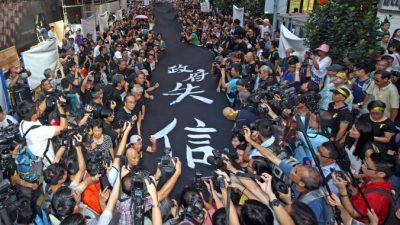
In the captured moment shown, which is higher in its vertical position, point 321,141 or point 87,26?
point 321,141

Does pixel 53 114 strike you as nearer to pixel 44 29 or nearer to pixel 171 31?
pixel 44 29

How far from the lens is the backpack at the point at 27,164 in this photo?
3.75 metres

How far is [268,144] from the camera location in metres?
3.72

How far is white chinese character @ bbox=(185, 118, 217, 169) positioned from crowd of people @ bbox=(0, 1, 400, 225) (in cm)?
79

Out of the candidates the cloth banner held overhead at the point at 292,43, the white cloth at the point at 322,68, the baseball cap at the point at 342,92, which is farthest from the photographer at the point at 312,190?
the cloth banner held overhead at the point at 292,43

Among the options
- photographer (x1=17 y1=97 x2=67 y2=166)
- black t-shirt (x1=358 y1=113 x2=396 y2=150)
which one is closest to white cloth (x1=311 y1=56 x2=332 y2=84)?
black t-shirt (x1=358 y1=113 x2=396 y2=150)

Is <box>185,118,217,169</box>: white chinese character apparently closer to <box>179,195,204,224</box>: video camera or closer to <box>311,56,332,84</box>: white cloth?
<box>311,56,332,84</box>: white cloth

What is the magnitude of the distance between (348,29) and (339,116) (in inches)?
102

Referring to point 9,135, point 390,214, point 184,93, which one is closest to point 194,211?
point 390,214

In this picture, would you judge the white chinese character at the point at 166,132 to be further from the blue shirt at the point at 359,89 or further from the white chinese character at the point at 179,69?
the white chinese character at the point at 179,69

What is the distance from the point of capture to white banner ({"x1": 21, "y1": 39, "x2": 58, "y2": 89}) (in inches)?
288

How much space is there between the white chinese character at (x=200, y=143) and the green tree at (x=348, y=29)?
2.79m

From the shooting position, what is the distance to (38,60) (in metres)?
7.52

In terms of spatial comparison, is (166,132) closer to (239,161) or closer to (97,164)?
(239,161)
